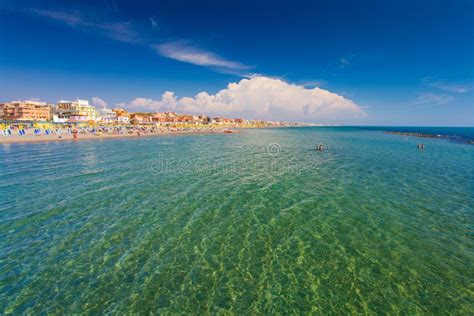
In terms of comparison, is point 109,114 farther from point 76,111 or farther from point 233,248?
point 233,248

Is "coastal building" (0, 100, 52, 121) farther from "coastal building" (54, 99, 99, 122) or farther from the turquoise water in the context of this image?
the turquoise water

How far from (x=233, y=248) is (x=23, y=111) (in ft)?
507

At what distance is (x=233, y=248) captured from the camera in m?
8.66

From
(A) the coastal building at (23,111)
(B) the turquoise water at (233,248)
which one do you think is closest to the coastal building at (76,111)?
(A) the coastal building at (23,111)

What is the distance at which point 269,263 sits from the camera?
7.80 m

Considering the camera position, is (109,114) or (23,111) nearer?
(23,111)

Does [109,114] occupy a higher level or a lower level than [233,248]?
higher

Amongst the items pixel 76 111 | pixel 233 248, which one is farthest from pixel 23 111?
pixel 233 248

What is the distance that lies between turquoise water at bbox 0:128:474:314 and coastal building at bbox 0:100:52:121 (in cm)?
13503

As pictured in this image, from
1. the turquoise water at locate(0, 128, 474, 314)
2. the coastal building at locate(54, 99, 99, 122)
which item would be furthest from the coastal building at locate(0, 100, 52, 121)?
the turquoise water at locate(0, 128, 474, 314)

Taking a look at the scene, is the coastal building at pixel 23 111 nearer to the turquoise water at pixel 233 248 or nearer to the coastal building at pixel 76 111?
the coastal building at pixel 76 111

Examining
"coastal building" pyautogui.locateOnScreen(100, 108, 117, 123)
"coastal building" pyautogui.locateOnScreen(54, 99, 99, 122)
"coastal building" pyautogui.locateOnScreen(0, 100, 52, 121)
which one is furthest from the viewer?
"coastal building" pyautogui.locateOnScreen(100, 108, 117, 123)

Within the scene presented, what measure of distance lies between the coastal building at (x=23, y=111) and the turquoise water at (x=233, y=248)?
135 m

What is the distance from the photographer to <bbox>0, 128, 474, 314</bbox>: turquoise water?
20.3 ft
